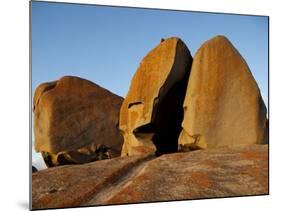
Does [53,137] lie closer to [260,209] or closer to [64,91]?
[64,91]

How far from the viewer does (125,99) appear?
27.3 feet

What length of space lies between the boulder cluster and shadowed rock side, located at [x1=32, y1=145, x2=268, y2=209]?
231 millimetres

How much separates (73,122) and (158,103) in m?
1.39

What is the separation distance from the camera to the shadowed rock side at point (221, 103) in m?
8.70

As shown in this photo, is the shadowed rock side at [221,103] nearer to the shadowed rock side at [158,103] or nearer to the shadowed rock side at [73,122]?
the shadowed rock side at [158,103]

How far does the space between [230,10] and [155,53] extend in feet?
4.23

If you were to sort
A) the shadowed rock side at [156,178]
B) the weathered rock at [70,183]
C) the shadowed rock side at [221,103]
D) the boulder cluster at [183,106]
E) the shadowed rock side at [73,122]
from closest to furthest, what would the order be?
the weathered rock at [70,183] → the shadowed rock side at [156,178] → the shadowed rock side at [73,122] → the boulder cluster at [183,106] → the shadowed rock side at [221,103]

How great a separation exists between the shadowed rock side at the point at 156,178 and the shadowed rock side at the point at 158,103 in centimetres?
30

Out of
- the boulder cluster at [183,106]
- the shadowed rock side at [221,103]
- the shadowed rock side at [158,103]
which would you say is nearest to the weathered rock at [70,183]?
the boulder cluster at [183,106]

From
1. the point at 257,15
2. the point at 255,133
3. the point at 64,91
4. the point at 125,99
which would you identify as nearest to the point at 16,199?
the point at 64,91

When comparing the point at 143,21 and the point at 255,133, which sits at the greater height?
the point at 143,21

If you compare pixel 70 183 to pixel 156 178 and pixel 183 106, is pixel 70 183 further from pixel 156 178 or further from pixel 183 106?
pixel 183 106

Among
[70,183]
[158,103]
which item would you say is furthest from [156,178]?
[158,103]

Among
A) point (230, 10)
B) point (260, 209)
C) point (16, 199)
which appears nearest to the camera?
point (16, 199)
